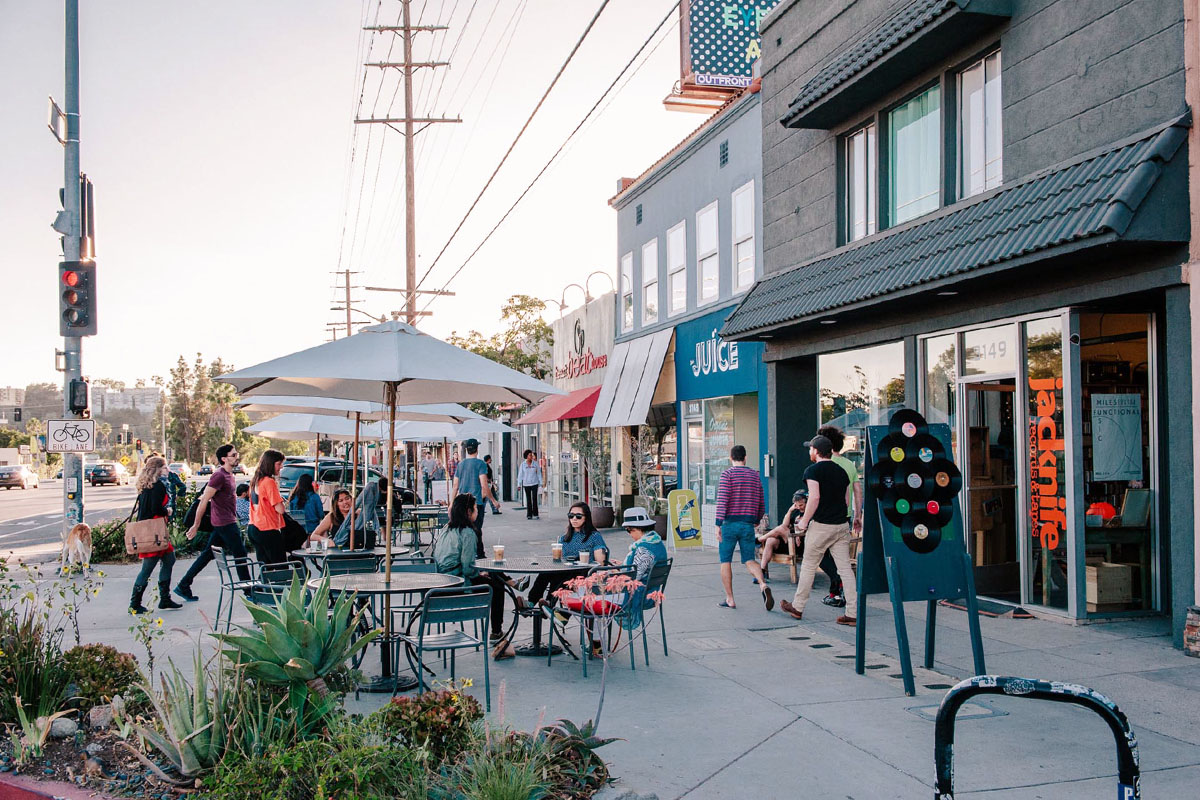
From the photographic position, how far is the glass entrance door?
9.60 meters

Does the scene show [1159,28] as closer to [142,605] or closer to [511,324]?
[142,605]

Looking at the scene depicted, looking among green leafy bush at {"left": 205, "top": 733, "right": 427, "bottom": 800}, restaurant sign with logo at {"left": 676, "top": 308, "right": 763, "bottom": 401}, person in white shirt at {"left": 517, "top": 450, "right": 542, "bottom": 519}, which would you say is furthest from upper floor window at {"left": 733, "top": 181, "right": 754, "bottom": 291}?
green leafy bush at {"left": 205, "top": 733, "right": 427, "bottom": 800}

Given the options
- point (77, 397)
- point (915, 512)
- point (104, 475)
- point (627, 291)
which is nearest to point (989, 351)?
point (915, 512)

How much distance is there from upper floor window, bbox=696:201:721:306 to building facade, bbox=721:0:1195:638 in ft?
14.0

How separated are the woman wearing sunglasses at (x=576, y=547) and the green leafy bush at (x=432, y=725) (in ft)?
11.0

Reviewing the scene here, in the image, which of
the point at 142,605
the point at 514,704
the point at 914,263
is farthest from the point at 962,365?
the point at 142,605

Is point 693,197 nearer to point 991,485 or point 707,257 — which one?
point 707,257

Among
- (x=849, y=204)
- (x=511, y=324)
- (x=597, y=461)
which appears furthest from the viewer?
(x=511, y=324)

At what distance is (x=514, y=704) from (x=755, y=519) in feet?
14.5

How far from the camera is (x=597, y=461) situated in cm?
2219

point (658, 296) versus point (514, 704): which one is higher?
point (658, 296)

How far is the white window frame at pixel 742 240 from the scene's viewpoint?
49.5ft

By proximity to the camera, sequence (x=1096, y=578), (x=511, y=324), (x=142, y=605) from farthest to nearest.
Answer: (x=511, y=324)
(x=142, y=605)
(x=1096, y=578)

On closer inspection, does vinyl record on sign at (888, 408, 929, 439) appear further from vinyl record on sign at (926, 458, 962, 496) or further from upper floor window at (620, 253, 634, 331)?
upper floor window at (620, 253, 634, 331)
